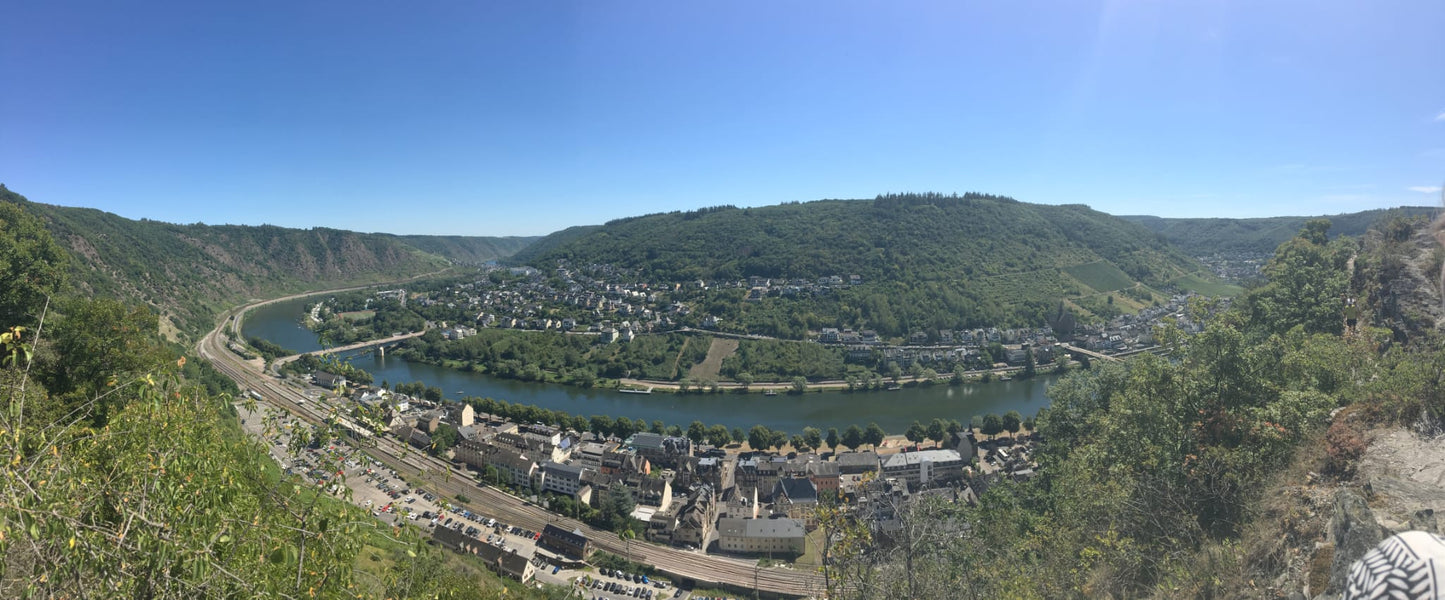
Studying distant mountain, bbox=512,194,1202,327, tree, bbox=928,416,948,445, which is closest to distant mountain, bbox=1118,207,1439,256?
distant mountain, bbox=512,194,1202,327

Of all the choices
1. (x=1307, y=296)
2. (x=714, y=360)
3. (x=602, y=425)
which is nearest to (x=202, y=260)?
(x=714, y=360)

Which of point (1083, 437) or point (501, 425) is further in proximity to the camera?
point (501, 425)

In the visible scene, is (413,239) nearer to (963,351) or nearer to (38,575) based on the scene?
(963,351)

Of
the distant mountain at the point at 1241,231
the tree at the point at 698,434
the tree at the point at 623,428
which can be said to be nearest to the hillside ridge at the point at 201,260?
the tree at the point at 623,428

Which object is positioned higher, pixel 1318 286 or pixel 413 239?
pixel 413 239

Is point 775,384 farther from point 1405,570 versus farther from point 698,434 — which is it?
point 1405,570

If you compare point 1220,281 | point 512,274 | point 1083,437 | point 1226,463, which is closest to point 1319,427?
point 1226,463

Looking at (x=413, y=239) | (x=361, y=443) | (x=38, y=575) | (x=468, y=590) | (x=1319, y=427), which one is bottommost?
(x=468, y=590)

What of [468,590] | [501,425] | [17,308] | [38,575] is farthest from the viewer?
[501,425]
